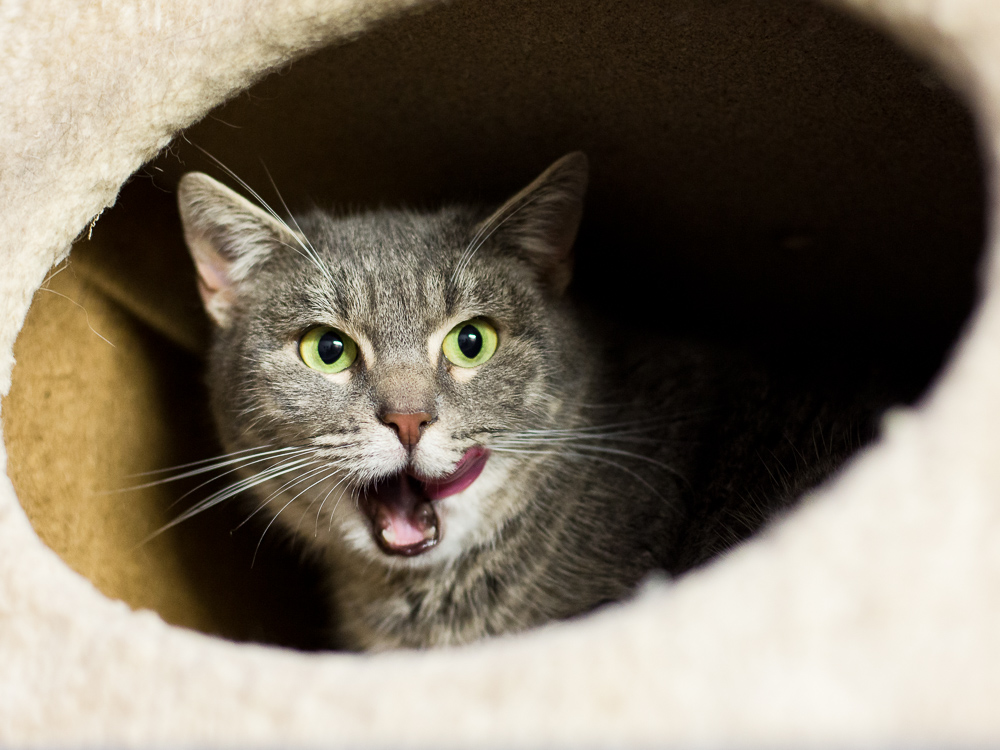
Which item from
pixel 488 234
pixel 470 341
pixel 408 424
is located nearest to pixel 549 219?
A: pixel 488 234

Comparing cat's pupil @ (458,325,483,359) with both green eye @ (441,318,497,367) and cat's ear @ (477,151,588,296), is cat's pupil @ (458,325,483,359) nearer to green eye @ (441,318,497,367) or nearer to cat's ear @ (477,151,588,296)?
green eye @ (441,318,497,367)

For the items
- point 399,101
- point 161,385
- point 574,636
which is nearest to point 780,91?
point 399,101

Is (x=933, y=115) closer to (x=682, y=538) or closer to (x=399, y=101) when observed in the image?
(x=682, y=538)

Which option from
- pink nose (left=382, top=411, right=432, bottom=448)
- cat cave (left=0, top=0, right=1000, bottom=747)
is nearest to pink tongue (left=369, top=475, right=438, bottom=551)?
pink nose (left=382, top=411, right=432, bottom=448)

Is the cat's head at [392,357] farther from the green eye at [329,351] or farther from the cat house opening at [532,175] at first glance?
the cat house opening at [532,175]

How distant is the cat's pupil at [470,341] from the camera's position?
136cm

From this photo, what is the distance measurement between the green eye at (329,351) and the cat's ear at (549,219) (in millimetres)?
327

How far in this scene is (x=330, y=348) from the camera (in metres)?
1.34

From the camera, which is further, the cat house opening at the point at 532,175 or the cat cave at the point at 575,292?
the cat house opening at the point at 532,175

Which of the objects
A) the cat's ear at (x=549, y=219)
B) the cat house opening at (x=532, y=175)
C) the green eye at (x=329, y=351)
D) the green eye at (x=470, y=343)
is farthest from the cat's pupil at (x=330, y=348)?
the cat house opening at (x=532, y=175)

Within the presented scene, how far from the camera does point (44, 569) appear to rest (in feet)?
2.89

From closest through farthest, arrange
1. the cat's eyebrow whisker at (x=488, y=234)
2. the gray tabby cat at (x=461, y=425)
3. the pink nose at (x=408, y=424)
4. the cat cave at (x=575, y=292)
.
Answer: the cat cave at (x=575, y=292), the pink nose at (x=408, y=424), the gray tabby cat at (x=461, y=425), the cat's eyebrow whisker at (x=488, y=234)

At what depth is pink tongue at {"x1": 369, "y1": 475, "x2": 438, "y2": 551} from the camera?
1.31 metres

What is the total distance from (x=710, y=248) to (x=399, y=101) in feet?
2.78
